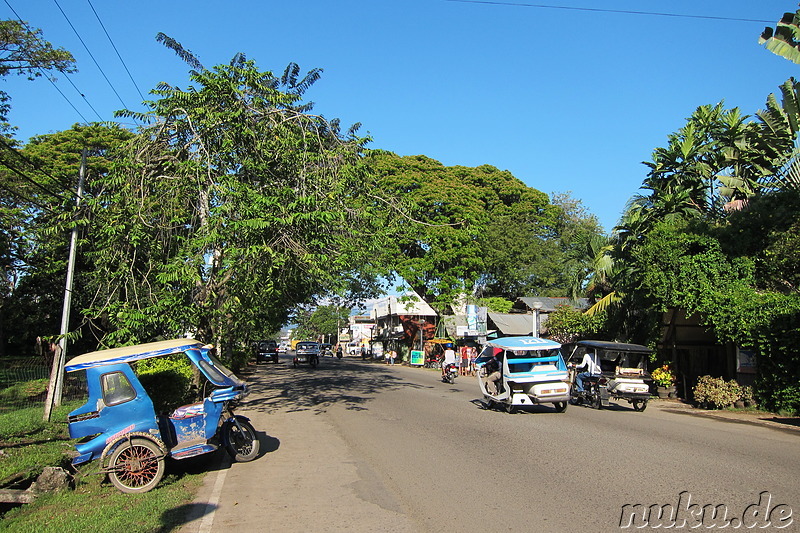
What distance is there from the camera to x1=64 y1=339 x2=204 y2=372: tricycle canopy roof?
8.28 metres

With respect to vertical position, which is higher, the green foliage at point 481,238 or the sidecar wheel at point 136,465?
the green foliage at point 481,238

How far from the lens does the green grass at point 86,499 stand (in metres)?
6.21

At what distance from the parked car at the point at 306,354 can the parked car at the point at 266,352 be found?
9056mm

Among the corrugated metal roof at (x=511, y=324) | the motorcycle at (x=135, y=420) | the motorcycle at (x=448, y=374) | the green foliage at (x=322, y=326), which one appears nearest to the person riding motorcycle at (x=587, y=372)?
the motorcycle at (x=448, y=374)

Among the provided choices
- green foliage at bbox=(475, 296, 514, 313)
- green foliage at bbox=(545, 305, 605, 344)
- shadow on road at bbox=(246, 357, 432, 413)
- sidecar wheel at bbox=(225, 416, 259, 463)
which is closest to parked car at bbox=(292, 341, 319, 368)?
green foliage at bbox=(475, 296, 514, 313)

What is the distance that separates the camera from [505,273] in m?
46.1

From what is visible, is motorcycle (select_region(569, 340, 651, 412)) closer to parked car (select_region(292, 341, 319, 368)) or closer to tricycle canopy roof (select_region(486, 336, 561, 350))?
tricycle canopy roof (select_region(486, 336, 561, 350))

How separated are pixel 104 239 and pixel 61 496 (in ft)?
26.4

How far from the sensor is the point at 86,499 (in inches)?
292

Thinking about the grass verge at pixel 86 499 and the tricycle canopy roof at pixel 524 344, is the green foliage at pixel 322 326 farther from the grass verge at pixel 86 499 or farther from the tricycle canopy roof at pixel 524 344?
the grass verge at pixel 86 499

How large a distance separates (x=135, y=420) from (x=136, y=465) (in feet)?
2.08

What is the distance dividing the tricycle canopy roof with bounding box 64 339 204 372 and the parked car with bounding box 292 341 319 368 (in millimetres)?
35639

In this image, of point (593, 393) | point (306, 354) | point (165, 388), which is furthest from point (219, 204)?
point (306, 354)

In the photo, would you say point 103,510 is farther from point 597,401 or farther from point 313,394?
point 313,394
